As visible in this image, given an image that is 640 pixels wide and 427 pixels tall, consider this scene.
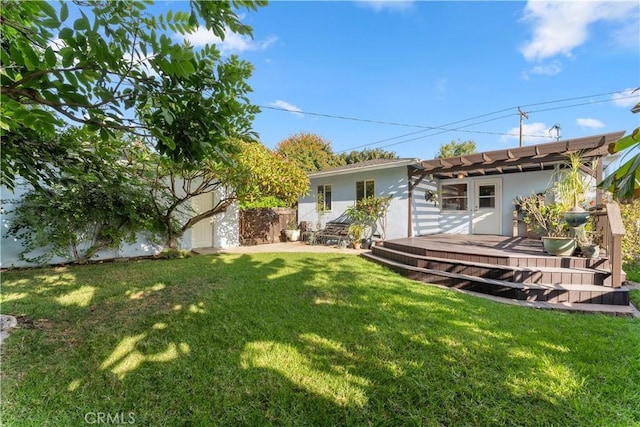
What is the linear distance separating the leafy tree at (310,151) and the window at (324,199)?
426 inches

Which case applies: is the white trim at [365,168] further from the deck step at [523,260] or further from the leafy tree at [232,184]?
the deck step at [523,260]

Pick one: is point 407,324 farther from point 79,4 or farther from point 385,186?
point 385,186

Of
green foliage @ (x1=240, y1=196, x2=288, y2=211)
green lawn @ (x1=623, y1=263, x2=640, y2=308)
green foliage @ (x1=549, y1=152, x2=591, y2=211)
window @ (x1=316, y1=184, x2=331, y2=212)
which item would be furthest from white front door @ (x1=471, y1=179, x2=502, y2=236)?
green foliage @ (x1=240, y1=196, x2=288, y2=211)

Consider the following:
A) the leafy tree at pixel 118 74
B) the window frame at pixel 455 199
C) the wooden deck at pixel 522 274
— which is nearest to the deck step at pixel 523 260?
the wooden deck at pixel 522 274

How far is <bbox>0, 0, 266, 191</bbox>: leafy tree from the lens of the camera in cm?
128

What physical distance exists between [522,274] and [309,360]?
15.2 feet

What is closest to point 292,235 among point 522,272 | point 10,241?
point 10,241

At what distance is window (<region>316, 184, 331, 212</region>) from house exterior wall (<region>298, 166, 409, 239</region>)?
192 mm

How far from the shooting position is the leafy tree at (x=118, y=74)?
1.28 meters

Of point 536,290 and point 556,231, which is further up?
point 556,231

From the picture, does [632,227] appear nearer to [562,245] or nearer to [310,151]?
[562,245]

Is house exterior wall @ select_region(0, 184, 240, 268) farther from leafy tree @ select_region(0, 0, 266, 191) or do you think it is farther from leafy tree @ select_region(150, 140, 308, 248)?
leafy tree @ select_region(0, 0, 266, 191)

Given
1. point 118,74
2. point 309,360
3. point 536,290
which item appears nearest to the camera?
point 118,74

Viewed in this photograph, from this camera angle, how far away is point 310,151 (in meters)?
25.3
